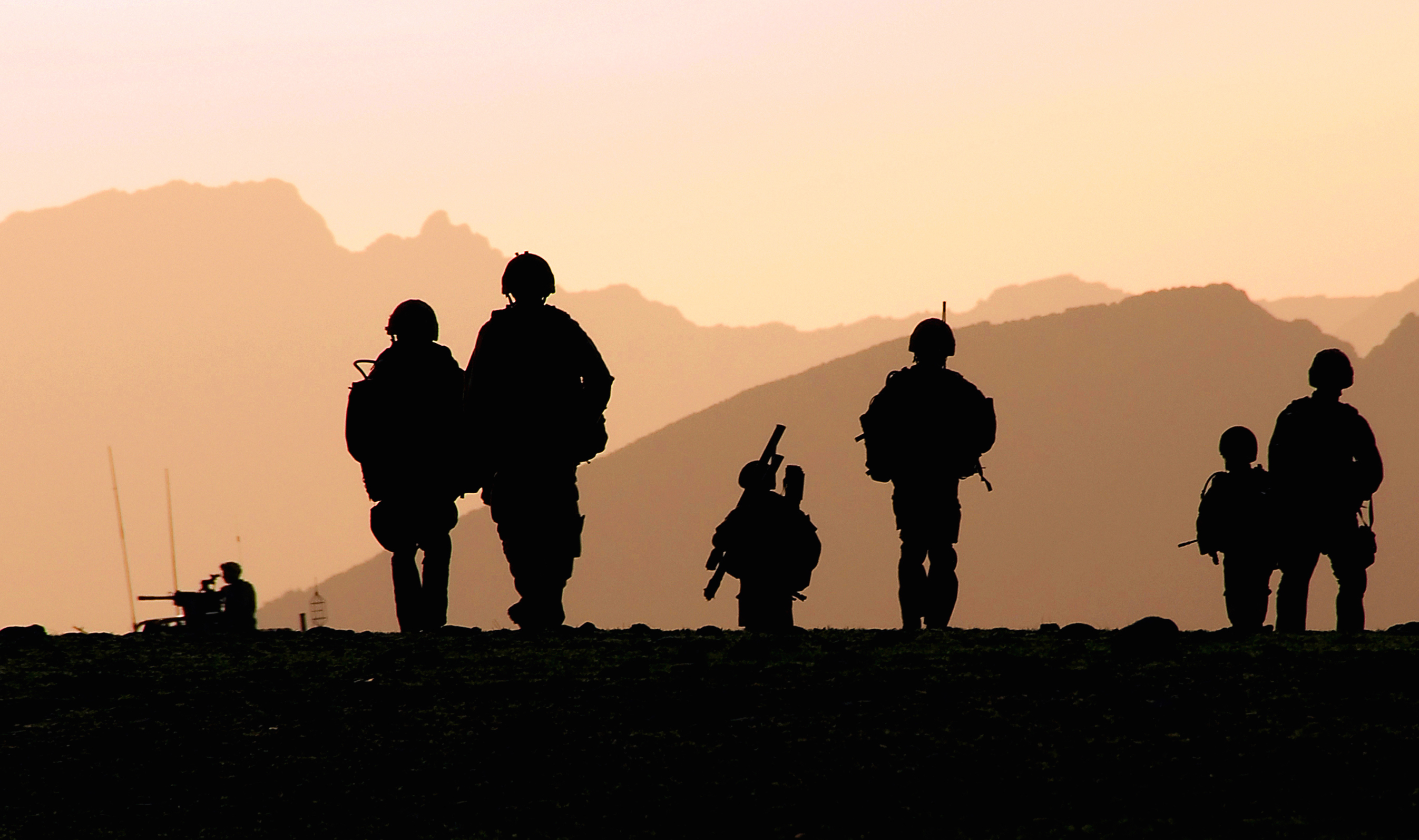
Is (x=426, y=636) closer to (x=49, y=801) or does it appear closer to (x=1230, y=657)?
(x=49, y=801)

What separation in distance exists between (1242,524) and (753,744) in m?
8.43

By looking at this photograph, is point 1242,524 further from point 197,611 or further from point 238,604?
point 197,611

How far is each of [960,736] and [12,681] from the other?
595cm

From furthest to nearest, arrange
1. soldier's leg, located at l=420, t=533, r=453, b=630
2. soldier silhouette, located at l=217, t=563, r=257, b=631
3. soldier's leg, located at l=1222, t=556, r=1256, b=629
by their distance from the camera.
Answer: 1. soldier silhouette, located at l=217, t=563, r=257, b=631
2. soldier's leg, located at l=1222, t=556, r=1256, b=629
3. soldier's leg, located at l=420, t=533, r=453, b=630

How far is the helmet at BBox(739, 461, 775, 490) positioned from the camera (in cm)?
1553

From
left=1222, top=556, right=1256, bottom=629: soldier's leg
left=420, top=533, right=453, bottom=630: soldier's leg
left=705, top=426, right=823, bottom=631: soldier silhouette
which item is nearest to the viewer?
left=420, top=533, right=453, bottom=630: soldier's leg

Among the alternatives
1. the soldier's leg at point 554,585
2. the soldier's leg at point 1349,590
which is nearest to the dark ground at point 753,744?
the soldier's leg at point 554,585

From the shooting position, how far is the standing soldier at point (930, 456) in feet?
43.8

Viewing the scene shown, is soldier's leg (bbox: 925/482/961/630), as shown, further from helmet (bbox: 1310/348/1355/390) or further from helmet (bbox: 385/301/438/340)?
helmet (bbox: 385/301/438/340)

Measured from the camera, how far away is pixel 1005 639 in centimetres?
1009

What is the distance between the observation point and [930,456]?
13.4 m

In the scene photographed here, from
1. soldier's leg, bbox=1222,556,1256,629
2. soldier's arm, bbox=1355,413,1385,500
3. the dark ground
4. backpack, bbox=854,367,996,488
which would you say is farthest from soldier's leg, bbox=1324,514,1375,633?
the dark ground

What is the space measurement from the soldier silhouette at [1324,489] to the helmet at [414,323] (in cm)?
711

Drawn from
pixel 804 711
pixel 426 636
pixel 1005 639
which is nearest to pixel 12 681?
pixel 426 636
